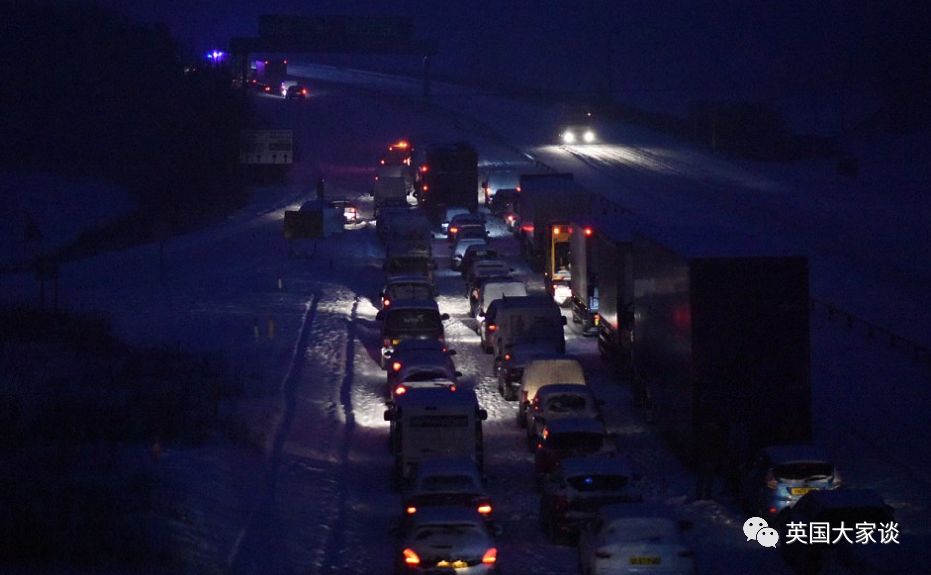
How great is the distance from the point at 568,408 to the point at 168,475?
7.21 metres

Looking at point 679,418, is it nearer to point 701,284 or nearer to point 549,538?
point 701,284

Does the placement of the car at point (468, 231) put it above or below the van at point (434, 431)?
above

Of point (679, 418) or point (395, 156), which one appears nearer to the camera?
point (679, 418)

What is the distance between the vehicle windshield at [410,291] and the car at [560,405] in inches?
475

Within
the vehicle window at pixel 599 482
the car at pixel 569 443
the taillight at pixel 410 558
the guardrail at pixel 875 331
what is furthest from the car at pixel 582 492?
the guardrail at pixel 875 331

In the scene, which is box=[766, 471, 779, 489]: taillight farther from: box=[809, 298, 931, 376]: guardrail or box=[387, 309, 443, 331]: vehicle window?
box=[387, 309, 443, 331]: vehicle window

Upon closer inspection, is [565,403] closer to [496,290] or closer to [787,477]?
[787,477]

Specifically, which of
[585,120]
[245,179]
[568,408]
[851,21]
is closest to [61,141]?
[245,179]

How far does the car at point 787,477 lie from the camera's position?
17594 millimetres

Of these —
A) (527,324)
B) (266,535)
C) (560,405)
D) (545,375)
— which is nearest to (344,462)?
(560,405)

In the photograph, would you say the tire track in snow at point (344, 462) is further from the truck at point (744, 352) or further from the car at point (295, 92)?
the car at point (295, 92)

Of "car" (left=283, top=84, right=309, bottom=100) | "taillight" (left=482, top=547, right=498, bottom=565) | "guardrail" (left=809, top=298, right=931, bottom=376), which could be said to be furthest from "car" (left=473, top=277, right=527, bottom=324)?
"car" (left=283, top=84, right=309, bottom=100)

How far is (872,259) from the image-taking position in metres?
44.1

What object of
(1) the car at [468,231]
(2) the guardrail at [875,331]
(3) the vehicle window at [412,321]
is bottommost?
(2) the guardrail at [875,331]
